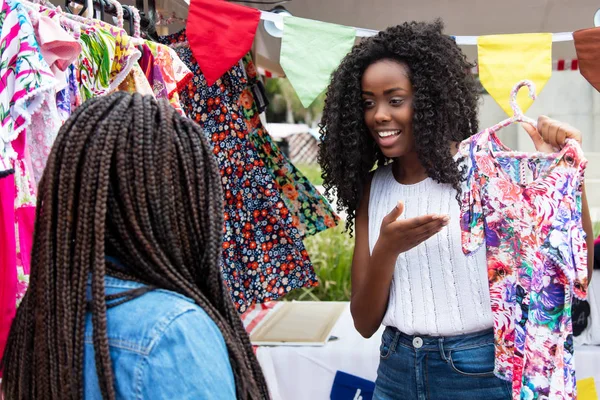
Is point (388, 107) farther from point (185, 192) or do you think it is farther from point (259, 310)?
point (259, 310)

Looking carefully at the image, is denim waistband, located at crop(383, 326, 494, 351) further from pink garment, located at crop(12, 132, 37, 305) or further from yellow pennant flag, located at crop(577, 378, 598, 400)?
yellow pennant flag, located at crop(577, 378, 598, 400)

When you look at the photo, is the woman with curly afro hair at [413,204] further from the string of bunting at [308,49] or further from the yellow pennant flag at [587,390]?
the yellow pennant flag at [587,390]

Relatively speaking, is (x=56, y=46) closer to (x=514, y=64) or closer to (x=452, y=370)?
(x=452, y=370)

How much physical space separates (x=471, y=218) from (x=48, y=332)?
1.20 meters

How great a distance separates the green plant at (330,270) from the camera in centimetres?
486

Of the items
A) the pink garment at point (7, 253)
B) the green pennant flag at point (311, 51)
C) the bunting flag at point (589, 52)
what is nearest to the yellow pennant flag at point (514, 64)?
the bunting flag at point (589, 52)

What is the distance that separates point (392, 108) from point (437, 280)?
0.53 meters

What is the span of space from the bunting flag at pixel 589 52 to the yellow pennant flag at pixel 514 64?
122 mm

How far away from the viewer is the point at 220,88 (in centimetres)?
275

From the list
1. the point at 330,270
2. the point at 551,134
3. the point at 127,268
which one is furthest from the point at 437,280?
the point at 330,270

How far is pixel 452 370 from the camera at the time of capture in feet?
5.59

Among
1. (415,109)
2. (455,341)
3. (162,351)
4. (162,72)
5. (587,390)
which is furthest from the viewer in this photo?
(587,390)

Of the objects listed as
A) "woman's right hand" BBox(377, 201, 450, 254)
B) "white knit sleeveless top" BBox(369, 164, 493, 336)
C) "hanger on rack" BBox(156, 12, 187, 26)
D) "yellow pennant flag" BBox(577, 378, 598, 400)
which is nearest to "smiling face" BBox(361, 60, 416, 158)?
"white knit sleeveless top" BBox(369, 164, 493, 336)

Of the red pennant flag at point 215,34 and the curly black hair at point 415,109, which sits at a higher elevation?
the red pennant flag at point 215,34
